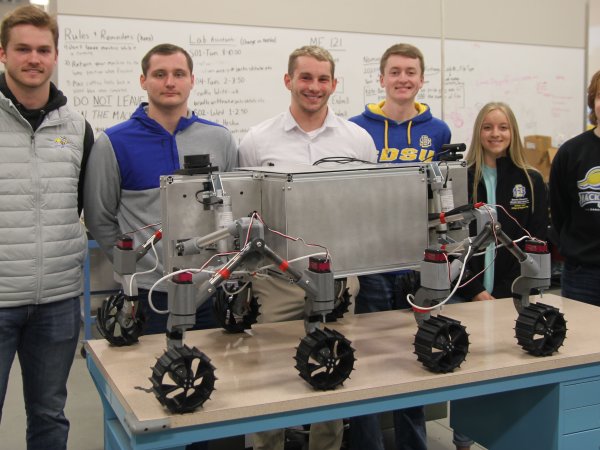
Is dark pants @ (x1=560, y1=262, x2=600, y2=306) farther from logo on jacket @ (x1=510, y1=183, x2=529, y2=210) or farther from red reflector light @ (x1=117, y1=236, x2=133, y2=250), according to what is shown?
red reflector light @ (x1=117, y1=236, x2=133, y2=250)

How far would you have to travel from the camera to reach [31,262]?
7.13 ft

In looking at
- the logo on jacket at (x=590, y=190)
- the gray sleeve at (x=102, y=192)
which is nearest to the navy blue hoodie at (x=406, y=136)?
the logo on jacket at (x=590, y=190)

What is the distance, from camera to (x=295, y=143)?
8.35 ft

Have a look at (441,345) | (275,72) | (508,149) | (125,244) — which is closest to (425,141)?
(508,149)

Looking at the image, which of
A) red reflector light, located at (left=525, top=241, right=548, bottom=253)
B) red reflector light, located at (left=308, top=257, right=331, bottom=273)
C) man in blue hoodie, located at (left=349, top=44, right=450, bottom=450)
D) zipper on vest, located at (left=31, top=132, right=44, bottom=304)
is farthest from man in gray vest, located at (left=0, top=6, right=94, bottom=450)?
red reflector light, located at (left=525, top=241, right=548, bottom=253)

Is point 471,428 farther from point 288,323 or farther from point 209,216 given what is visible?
point 209,216

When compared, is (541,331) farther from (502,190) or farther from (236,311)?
(502,190)

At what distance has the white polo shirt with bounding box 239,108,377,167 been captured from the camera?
99.1 inches

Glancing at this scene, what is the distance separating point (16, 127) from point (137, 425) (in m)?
1.16

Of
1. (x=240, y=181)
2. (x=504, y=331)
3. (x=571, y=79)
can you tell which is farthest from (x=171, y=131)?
(x=571, y=79)

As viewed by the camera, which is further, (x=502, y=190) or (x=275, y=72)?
(x=275, y=72)

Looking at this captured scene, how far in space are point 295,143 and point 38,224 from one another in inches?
37.2

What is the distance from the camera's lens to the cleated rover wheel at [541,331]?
75.7 inches

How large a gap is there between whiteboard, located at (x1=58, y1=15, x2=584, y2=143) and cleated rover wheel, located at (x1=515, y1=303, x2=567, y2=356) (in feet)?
10.3
